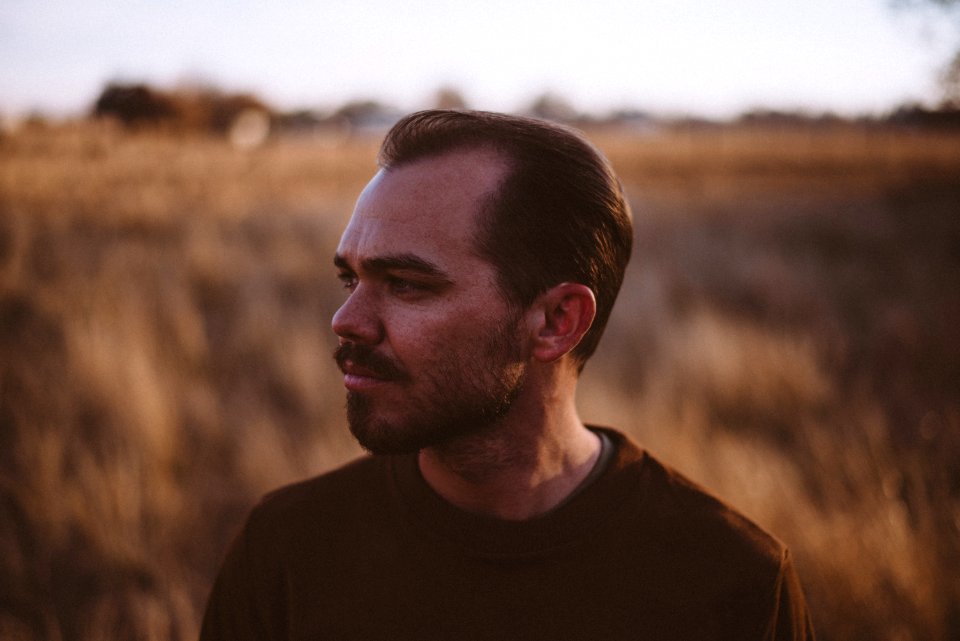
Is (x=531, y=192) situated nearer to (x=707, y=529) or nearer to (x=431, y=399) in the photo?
(x=431, y=399)

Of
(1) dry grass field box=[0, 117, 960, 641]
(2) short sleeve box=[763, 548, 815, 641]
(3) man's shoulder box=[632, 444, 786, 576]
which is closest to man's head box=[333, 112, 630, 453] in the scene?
(3) man's shoulder box=[632, 444, 786, 576]

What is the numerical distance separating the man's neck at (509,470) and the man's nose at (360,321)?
0.30m

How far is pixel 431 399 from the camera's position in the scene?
1246 mm

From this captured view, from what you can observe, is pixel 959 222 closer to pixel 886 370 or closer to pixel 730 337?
pixel 886 370

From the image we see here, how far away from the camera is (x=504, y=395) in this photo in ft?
4.28

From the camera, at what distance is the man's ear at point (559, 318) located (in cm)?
133

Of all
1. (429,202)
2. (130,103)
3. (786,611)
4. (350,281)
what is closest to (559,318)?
(429,202)

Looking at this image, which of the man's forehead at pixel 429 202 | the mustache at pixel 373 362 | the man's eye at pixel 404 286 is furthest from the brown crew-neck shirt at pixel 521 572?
the man's forehead at pixel 429 202

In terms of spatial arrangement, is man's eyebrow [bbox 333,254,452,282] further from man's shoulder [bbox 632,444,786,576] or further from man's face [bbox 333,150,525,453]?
man's shoulder [bbox 632,444,786,576]

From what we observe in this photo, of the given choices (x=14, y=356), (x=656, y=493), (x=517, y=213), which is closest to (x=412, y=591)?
(x=656, y=493)

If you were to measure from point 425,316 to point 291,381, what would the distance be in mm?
3745

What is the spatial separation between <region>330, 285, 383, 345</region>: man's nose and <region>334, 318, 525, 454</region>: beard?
2cm

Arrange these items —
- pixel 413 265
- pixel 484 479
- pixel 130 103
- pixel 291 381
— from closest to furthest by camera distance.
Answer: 1. pixel 413 265
2. pixel 484 479
3. pixel 291 381
4. pixel 130 103

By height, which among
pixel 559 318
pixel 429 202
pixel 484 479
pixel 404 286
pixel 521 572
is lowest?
pixel 521 572
